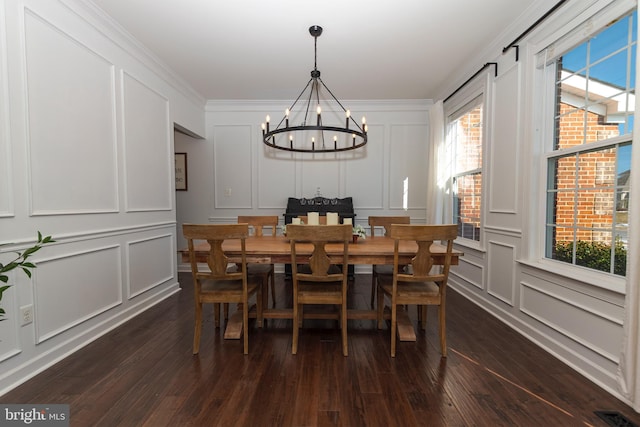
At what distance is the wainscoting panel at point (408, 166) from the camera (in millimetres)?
4547

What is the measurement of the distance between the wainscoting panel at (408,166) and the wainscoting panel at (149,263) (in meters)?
3.25

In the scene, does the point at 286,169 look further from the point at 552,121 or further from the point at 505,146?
the point at 552,121

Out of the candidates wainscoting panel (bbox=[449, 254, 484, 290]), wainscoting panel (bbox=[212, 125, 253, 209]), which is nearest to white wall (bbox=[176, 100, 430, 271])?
wainscoting panel (bbox=[212, 125, 253, 209])

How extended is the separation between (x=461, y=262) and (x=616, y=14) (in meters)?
2.53

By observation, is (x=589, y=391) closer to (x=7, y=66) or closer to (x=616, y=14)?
(x=616, y=14)

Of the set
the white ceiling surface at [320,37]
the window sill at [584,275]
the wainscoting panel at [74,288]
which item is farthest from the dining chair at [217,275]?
the window sill at [584,275]

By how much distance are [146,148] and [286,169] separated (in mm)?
2020

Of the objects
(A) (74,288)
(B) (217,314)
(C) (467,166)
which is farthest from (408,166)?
(A) (74,288)

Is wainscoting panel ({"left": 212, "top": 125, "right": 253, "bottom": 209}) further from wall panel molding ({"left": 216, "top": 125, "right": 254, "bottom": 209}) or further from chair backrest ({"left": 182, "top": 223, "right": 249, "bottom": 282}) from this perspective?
chair backrest ({"left": 182, "top": 223, "right": 249, "bottom": 282})

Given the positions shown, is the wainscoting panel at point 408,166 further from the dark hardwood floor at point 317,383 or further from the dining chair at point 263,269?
the dark hardwood floor at point 317,383

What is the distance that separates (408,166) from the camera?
4578 mm

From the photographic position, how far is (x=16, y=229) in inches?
68.6

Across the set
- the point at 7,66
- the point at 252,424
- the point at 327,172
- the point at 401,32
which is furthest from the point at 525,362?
the point at 7,66

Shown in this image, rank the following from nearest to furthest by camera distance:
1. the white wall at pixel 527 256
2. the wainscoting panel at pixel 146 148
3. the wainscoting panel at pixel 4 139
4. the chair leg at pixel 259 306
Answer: the wainscoting panel at pixel 4 139, the white wall at pixel 527 256, the chair leg at pixel 259 306, the wainscoting panel at pixel 146 148
